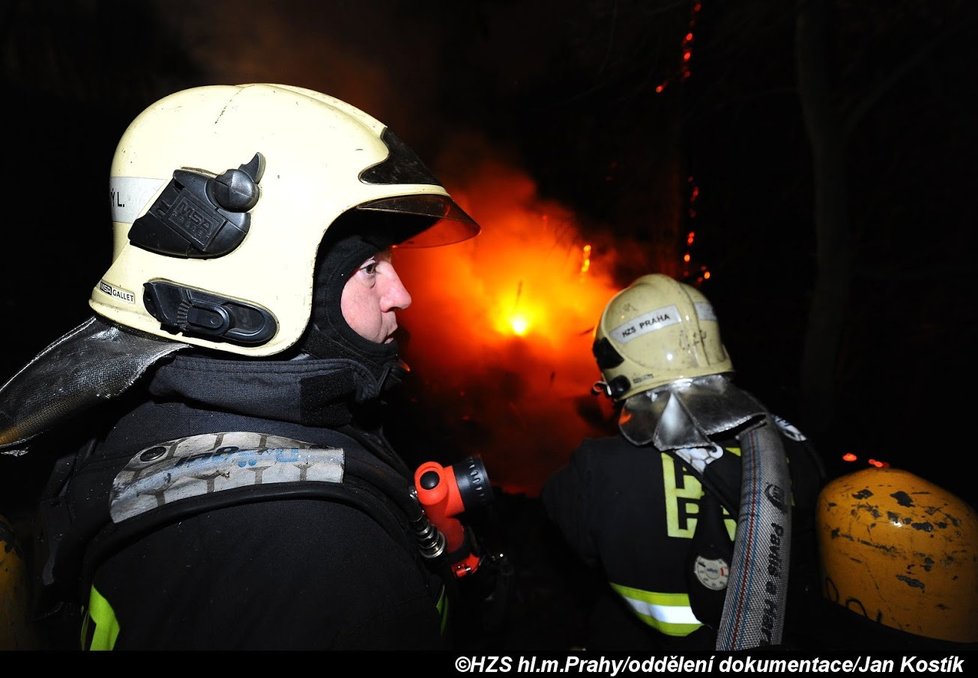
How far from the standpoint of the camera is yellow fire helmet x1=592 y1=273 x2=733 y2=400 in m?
2.94

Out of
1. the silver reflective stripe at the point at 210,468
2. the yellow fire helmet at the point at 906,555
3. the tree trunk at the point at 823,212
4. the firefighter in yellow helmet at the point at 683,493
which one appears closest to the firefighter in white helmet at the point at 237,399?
the silver reflective stripe at the point at 210,468

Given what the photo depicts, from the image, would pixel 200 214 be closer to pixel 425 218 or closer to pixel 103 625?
pixel 425 218

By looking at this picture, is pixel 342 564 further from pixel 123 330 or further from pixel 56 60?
pixel 56 60

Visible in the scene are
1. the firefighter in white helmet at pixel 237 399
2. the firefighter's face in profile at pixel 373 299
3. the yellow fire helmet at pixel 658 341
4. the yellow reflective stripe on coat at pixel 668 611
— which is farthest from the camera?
the yellow fire helmet at pixel 658 341

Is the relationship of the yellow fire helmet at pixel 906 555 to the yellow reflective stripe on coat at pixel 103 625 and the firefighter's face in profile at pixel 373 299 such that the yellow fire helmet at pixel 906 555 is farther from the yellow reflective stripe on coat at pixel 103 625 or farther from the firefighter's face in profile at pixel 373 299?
the yellow reflective stripe on coat at pixel 103 625

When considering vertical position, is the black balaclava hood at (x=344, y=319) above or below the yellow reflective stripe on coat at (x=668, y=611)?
above

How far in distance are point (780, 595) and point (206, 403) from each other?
93.0 inches

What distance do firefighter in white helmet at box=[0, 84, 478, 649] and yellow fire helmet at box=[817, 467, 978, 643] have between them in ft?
5.26

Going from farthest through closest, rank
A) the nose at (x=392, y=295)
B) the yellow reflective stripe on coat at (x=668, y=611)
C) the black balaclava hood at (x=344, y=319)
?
A: the yellow reflective stripe on coat at (x=668, y=611) < the nose at (x=392, y=295) < the black balaclava hood at (x=344, y=319)

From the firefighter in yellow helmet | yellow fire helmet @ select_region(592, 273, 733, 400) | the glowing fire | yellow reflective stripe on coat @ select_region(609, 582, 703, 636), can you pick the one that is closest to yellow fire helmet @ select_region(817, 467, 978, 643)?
the firefighter in yellow helmet

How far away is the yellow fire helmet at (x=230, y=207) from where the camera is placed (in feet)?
5.02

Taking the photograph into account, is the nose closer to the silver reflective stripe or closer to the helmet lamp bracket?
the helmet lamp bracket

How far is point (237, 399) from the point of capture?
1426mm

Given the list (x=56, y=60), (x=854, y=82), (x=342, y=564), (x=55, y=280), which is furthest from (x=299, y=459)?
(x=854, y=82)
